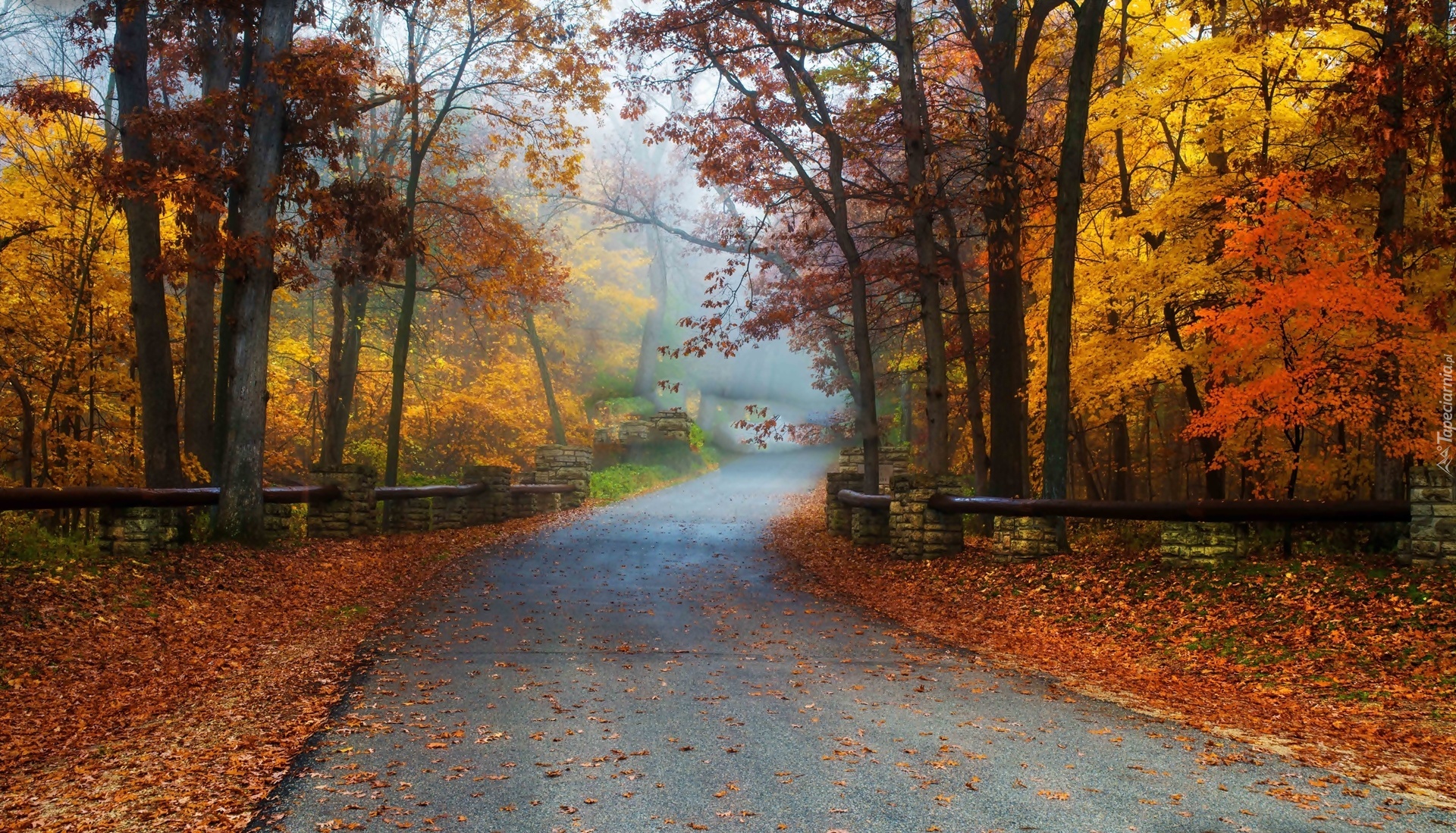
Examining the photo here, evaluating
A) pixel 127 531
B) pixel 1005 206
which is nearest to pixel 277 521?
pixel 127 531

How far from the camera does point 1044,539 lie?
12.4 metres

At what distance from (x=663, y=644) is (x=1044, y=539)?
18.8 ft

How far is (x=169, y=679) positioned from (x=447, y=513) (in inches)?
466

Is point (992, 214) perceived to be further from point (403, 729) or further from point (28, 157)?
point (28, 157)

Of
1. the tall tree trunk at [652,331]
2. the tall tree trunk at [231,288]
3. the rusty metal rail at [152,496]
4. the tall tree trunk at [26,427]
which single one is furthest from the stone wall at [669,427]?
the tall tree trunk at [26,427]

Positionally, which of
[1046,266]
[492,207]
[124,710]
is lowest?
[124,710]

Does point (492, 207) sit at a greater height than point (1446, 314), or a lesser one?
greater

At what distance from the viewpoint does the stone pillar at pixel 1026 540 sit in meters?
12.4

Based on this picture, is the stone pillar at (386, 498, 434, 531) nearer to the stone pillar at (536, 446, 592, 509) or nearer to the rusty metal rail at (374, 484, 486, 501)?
the rusty metal rail at (374, 484, 486, 501)

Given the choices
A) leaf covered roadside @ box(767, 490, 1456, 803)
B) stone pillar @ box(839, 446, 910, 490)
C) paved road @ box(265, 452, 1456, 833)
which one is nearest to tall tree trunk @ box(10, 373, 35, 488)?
paved road @ box(265, 452, 1456, 833)

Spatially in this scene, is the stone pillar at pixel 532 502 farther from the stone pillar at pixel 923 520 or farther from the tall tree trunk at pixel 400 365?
the stone pillar at pixel 923 520

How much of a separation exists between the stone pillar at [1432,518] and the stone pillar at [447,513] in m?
15.1

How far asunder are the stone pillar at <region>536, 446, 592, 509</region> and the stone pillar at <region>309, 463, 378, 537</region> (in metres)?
9.28

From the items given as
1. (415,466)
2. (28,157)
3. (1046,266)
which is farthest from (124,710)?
(415,466)
